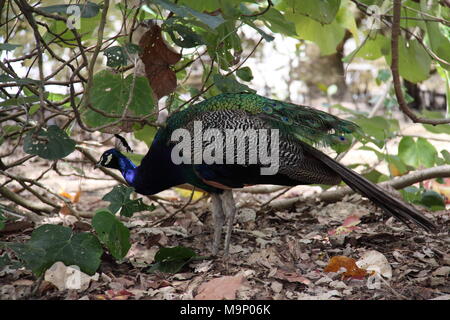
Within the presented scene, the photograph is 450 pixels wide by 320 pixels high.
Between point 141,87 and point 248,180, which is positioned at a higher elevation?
point 141,87

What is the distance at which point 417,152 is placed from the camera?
11.3 ft

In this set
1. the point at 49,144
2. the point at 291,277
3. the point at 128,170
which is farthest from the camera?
the point at 128,170

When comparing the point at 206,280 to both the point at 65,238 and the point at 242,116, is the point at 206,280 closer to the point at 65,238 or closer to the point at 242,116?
the point at 65,238

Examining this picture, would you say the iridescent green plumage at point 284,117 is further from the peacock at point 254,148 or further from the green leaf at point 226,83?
the green leaf at point 226,83

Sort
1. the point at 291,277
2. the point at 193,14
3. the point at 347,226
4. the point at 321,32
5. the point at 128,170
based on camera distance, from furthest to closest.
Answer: the point at 321,32 < the point at 347,226 < the point at 128,170 < the point at 291,277 < the point at 193,14

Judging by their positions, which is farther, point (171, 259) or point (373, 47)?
point (373, 47)

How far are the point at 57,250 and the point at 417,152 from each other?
2306 millimetres

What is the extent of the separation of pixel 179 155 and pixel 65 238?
0.74 m

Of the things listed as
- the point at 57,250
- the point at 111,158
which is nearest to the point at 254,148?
the point at 111,158

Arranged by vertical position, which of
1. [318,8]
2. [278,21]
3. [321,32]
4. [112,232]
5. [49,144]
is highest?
[321,32]

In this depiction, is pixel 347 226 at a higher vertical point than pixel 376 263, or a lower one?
higher

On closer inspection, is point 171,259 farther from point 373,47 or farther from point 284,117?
point 373,47

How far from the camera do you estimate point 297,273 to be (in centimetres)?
238

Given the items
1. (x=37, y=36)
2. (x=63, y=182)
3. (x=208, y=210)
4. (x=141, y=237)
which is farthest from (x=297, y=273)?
(x=63, y=182)
